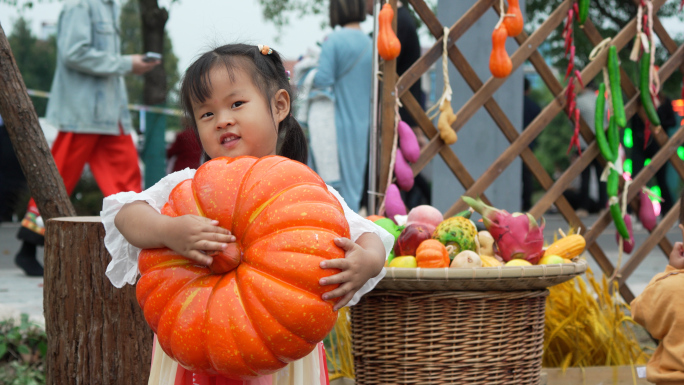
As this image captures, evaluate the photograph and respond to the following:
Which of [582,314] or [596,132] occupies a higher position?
[596,132]

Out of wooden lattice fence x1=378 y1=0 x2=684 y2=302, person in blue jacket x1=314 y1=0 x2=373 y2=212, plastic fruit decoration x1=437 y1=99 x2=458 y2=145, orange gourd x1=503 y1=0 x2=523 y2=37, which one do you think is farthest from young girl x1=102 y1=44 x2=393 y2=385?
person in blue jacket x1=314 y1=0 x2=373 y2=212

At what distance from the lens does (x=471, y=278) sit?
6.22 ft

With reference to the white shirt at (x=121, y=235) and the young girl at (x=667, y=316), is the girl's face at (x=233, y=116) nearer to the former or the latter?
the white shirt at (x=121, y=235)

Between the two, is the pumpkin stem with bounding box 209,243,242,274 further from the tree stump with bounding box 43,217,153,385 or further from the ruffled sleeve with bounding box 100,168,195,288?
the tree stump with bounding box 43,217,153,385

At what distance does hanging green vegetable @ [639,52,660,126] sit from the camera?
3.10 metres

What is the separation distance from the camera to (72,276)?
2.04 meters

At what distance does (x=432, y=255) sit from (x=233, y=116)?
0.83m

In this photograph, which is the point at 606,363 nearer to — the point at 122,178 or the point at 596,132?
the point at 596,132

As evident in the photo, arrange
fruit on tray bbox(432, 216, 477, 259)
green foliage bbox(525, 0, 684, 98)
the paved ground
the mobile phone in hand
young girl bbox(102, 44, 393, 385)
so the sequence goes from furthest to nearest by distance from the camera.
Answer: green foliage bbox(525, 0, 684, 98) → the mobile phone in hand → the paved ground → fruit on tray bbox(432, 216, 477, 259) → young girl bbox(102, 44, 393, 385)

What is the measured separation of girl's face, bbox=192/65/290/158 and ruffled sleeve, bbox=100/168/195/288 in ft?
0.38

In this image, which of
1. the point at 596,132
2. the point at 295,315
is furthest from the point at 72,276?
the point at 596,132

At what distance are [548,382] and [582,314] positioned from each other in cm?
33

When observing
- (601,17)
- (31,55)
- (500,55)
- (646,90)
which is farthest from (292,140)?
(31,55)

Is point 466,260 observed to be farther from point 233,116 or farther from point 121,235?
point 121,235
